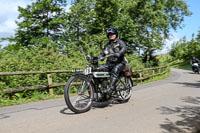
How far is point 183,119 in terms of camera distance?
14.3 feet

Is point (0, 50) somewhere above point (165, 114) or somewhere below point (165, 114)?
above

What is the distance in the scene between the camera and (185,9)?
40406 mm

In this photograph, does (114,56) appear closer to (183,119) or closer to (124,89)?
(124,89)

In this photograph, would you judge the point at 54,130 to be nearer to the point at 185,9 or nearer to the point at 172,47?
the point at 185,9

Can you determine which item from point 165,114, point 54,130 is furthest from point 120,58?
point 54,130

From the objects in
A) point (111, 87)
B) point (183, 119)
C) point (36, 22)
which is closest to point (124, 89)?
point (111, 87)

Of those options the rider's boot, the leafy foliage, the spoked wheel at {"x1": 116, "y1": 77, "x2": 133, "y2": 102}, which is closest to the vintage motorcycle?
the rider's boot

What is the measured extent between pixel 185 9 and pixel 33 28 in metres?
29.2

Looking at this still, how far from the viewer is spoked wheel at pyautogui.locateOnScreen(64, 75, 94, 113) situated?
4.70m

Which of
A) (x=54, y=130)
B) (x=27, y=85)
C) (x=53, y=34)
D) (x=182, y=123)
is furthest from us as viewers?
(x=53, y=34)

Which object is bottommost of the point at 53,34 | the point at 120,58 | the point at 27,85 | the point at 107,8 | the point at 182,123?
the point at 182,123

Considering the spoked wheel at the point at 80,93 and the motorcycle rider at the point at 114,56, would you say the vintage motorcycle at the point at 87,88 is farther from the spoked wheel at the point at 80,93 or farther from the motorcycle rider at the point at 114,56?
the motorcycle rider at the point at 114,56

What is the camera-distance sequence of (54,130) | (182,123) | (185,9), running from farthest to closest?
(185,9)
(182,123)
(54,130)

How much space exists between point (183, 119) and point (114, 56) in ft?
7.67
